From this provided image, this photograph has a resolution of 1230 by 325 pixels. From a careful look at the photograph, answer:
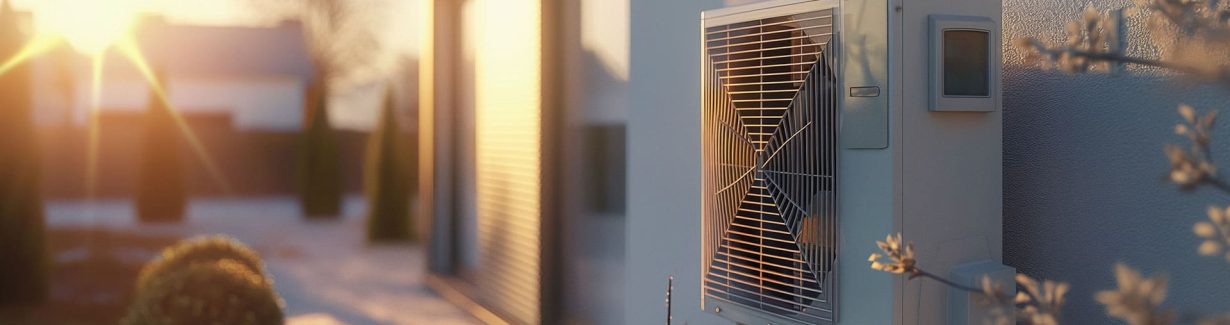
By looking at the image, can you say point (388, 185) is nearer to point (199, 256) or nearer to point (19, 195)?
point (19, 195)

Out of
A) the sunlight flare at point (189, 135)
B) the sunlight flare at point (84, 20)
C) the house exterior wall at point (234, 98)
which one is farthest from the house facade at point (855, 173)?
the house exterior wall at point (234, 98)

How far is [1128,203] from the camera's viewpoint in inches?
81.9

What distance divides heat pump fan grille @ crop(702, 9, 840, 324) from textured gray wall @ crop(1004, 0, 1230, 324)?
466mm

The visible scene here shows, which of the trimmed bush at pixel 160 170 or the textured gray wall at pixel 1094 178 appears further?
the trimmed bush at pixel 160 170

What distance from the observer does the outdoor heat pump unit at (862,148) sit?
2.05 m

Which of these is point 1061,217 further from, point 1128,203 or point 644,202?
point 644,202

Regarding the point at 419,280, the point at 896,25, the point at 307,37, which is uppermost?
the point at 307,37

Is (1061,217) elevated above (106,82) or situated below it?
below

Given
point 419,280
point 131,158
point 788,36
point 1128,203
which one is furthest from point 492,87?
point 131,158

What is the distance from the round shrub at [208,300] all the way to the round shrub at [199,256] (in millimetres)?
394

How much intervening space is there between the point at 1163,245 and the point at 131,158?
1382 cm

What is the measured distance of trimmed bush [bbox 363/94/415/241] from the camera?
33.3 ft

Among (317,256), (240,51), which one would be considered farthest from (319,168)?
(240,51)

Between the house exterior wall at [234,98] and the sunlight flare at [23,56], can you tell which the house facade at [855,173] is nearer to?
the sunlight flare at [23,56]
